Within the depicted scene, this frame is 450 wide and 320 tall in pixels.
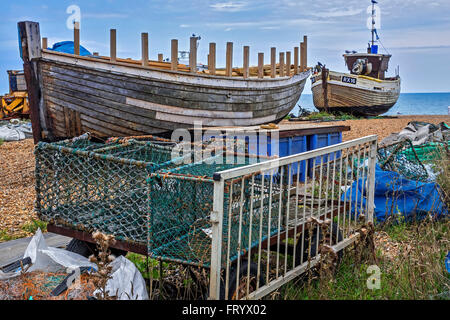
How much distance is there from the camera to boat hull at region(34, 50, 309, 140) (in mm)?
8633

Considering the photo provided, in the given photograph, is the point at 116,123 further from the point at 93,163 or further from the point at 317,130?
the point at 93,163

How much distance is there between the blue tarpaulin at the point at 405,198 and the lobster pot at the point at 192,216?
2680 mm

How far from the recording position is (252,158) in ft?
13.7

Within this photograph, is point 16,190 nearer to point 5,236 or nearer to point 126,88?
point 5,236

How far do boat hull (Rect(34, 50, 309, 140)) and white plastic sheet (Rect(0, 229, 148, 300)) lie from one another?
5.47 m

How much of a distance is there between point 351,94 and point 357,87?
0.52 metres

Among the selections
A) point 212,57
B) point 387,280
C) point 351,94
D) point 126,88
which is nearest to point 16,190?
point 126,88

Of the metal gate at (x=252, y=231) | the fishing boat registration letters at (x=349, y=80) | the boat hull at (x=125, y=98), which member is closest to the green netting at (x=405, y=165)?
Result: the metal gate at (x=252, y=231)

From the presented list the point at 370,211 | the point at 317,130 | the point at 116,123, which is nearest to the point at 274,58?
the point at 317,130

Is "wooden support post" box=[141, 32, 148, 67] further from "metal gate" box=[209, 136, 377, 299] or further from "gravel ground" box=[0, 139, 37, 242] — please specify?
"metal gate" box=[209, 136, 377, 299]

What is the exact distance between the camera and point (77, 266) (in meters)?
3.44

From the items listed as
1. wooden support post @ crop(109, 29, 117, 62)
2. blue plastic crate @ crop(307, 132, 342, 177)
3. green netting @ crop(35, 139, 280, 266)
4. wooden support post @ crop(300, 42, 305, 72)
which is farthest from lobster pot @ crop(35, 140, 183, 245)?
wooden support post @ crop(300, 42, 305, 72)

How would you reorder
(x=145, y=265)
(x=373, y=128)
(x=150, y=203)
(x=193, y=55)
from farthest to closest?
(x=373, y=128), (x=193, y=55), (x=145, y=265), (x=150, y=203)

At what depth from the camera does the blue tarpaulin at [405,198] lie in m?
5.80
